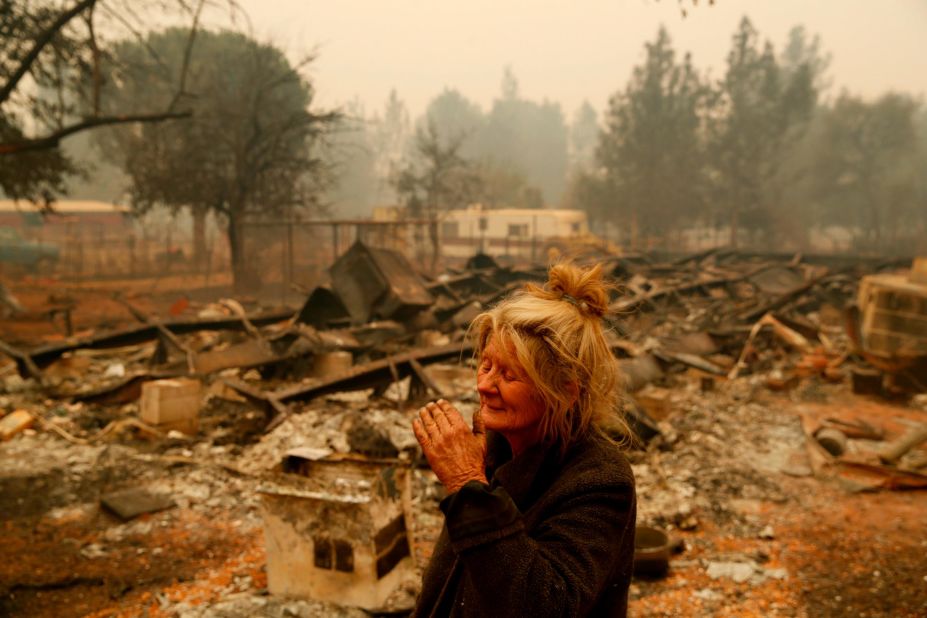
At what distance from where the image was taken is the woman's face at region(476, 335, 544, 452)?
162cm

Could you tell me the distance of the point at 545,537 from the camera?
1442 mm

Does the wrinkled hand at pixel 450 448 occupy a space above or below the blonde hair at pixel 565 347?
below

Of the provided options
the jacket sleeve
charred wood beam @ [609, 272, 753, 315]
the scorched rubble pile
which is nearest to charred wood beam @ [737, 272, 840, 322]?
the scorched rubble pile

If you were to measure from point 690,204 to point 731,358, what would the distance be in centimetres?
2937

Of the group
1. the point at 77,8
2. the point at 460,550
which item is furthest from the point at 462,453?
the point at 77,8

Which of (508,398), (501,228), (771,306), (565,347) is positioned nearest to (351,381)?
(508,398)

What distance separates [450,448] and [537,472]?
246 millimetres

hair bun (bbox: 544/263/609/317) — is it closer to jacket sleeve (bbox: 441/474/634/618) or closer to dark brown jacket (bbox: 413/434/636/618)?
dark brown jacket (bbox: 413/434/636/618)

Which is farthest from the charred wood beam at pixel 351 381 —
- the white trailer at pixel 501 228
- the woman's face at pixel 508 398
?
the white trailer at pixel 501 228

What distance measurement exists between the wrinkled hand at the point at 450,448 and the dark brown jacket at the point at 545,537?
0.21 ft

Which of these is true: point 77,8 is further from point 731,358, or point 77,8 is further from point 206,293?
point 206,293

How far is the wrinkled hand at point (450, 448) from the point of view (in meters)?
1.48

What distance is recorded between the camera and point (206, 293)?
63.6ft

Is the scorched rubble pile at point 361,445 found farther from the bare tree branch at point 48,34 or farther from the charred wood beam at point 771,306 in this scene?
the bare tree branch at point 48,34
